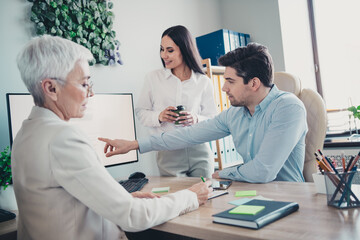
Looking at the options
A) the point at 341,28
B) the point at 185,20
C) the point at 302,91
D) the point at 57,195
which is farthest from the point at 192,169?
the point at 341,28

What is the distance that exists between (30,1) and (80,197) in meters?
1.60

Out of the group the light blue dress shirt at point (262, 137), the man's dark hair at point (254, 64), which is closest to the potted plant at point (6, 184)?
the light blue dress shirt at point (262, 137)

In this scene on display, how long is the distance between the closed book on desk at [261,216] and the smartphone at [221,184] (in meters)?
0.33

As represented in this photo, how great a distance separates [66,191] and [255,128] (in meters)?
0.93

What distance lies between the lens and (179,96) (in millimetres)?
1968

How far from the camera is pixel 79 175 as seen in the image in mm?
863

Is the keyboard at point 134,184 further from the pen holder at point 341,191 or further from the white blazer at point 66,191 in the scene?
the pen holder at point 341,191

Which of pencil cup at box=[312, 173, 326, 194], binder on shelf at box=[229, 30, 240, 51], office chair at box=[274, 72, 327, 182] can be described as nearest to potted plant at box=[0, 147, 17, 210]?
pencil cup at box=[312, 173, 326, 194]

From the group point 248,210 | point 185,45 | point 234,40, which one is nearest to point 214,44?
point 234,40


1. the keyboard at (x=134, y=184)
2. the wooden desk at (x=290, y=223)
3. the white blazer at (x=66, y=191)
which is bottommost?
the wooden desk at (x=290, y=223)

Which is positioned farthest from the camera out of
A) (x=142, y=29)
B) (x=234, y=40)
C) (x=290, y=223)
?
(x=234, y=40)

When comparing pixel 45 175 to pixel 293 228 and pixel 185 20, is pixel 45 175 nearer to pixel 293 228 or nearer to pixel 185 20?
pixel 293 228

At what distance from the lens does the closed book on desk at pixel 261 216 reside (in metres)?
0.84

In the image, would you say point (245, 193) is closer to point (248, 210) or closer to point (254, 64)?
point (248, 210)
